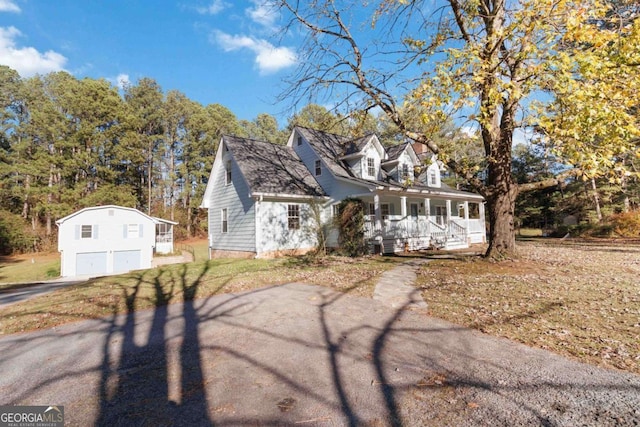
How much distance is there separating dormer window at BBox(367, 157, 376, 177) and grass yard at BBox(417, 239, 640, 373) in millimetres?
10248

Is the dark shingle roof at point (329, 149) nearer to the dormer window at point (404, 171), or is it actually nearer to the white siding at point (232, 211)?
the dormer window at point (404, 171)

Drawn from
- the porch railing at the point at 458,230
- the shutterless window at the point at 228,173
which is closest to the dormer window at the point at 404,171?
the porch railing at the point at 458,230

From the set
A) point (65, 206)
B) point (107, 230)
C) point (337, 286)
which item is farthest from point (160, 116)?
point (337, 286)

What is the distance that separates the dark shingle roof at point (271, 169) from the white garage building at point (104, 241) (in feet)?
37.5

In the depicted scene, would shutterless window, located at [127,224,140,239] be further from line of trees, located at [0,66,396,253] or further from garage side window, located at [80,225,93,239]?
line of trees, located at [0,66,396,253]

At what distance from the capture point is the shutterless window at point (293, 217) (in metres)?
16.7

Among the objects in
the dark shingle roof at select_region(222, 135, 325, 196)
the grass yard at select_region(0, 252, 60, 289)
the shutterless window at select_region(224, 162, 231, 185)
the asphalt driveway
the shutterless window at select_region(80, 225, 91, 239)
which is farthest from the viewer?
the shutterless window at select_region(80, 225, 91, 239)

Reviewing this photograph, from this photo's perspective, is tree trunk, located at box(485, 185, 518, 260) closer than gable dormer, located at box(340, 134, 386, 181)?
Yes

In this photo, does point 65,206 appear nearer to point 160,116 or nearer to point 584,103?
point 160,116

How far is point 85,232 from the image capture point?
21562mm

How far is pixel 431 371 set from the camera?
11.2ft

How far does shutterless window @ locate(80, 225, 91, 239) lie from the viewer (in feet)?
70.4

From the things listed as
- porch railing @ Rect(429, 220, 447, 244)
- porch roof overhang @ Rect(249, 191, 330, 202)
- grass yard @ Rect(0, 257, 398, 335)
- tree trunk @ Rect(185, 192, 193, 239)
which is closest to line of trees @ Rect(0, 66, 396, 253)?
tree trunk @ Rect(185, 192, 193, 239)

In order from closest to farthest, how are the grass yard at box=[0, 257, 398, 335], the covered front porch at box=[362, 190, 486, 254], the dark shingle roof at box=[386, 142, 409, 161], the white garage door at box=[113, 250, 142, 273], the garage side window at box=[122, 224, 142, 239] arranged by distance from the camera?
the grass yard at box=[0, 257, 398, 335]
the covered front porch at box=[362, 190, 486, 254]
the dark shingle roof at box=[386, 142, 409, 161]
the white garage door at box=[113, 250, 142, 273]
the garage side window at box=[122, 224, 142, 239]
